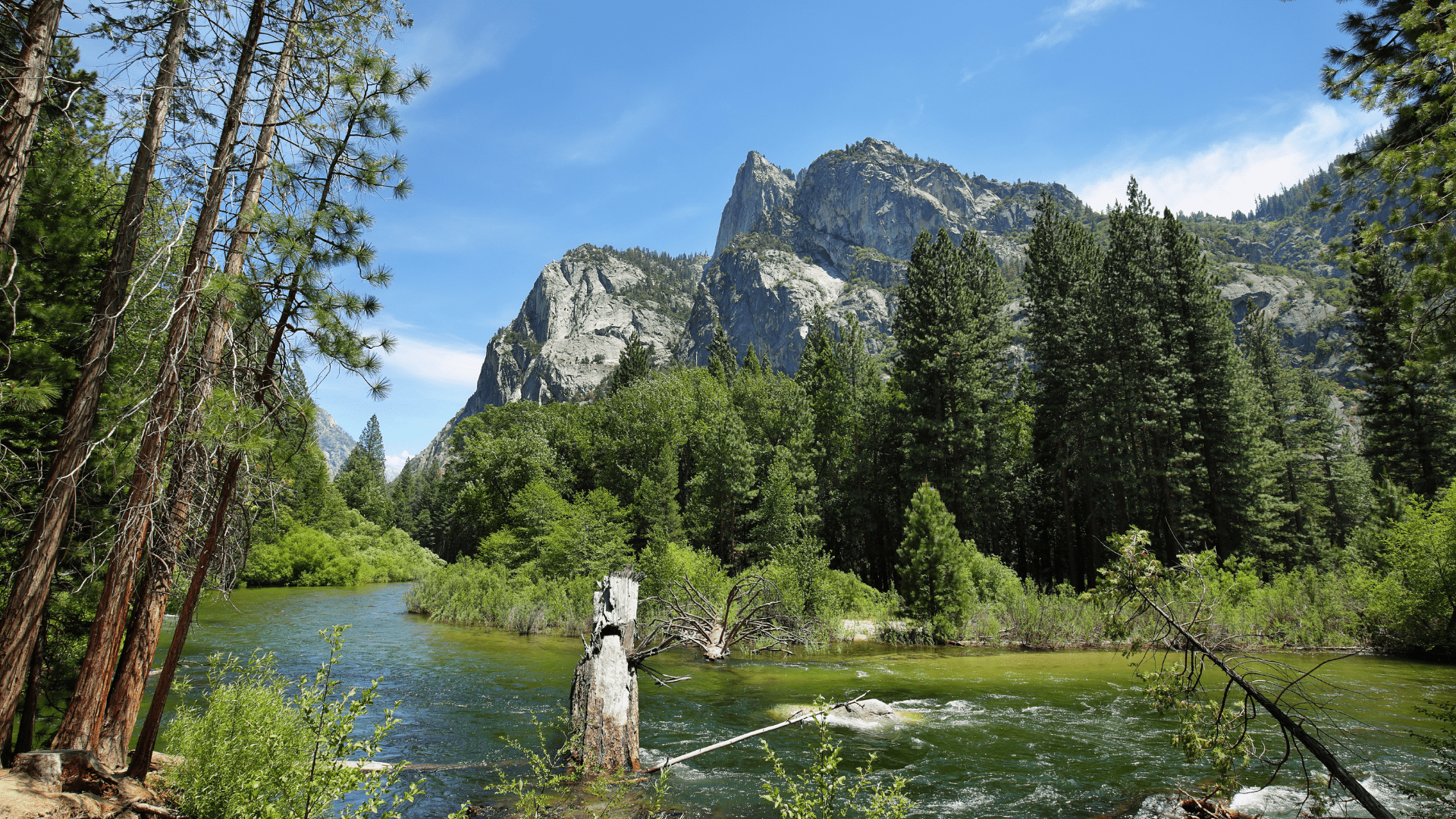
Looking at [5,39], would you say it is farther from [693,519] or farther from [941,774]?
[693,519]

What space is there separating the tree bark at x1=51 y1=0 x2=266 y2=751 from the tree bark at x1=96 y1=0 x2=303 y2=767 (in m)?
0.11

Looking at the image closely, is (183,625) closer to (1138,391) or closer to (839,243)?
(1138,391)

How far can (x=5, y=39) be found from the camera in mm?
5508

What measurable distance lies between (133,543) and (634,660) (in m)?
4.90

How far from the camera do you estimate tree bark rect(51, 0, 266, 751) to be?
5434mm

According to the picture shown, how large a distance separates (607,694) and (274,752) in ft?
10.5

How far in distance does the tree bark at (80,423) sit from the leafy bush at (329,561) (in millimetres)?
33162

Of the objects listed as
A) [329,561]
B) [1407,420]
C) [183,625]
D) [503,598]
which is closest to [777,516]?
[503,598]

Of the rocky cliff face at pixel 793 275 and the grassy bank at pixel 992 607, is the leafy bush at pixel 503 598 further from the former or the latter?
the rocky cliff face at pixel 793 275

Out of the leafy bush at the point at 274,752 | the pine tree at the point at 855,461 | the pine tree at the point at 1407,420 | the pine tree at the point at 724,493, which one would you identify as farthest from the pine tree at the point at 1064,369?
the leafy bush at the point at 274,752

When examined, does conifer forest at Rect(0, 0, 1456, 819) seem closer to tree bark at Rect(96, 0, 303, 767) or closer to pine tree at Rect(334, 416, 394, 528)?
tree bark at Rect(96, 0, 303, 767)

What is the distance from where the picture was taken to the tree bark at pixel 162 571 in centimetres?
561

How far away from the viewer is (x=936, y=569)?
21.9m

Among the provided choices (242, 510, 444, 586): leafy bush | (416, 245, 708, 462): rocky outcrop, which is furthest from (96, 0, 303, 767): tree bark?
(416, 245, 708, 462): rocky outcrop
